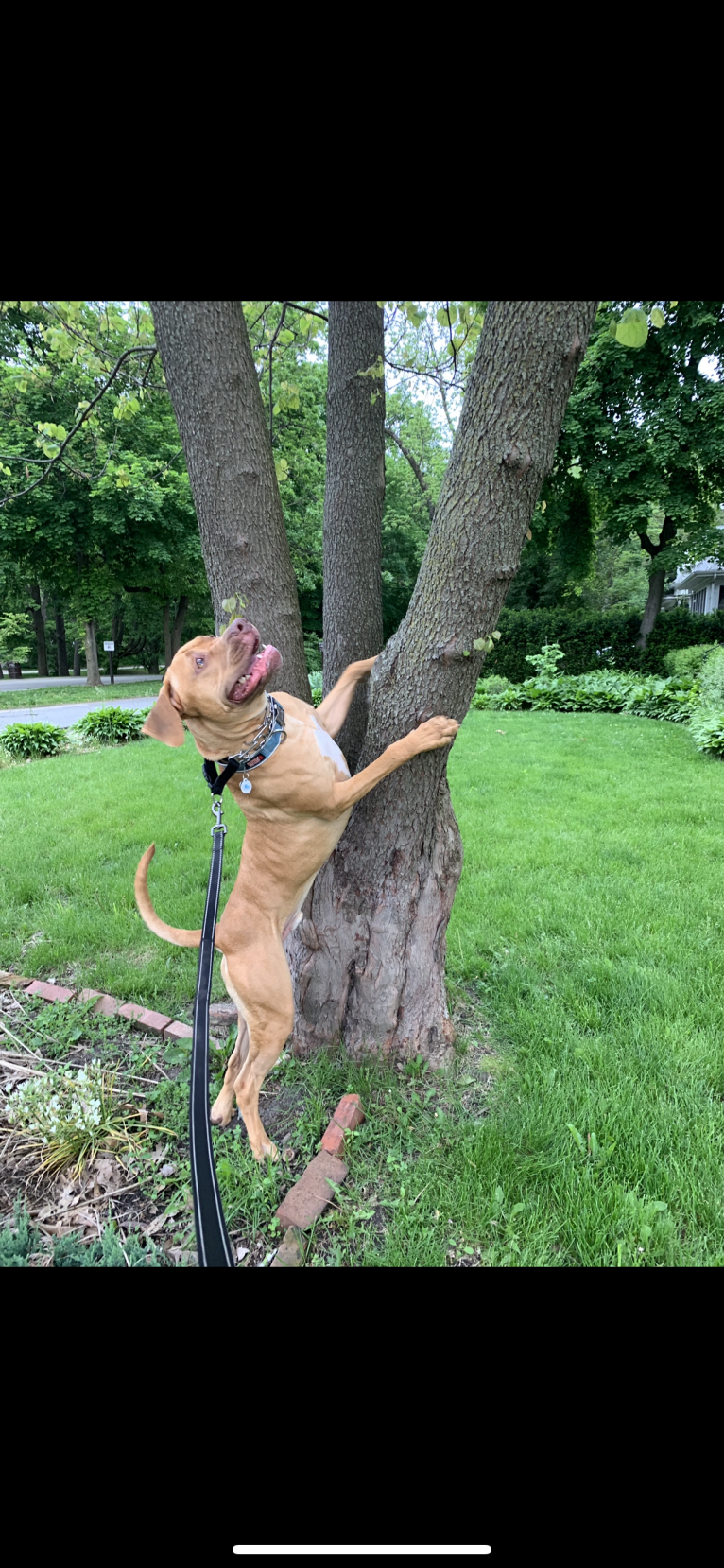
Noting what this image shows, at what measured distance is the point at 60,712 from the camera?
624 inches

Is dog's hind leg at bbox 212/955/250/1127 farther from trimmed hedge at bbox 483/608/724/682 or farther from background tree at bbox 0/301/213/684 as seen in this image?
trimmed hedge at bbox 483/608/724/682

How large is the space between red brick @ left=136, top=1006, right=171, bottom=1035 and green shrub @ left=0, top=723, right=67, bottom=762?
321 inches

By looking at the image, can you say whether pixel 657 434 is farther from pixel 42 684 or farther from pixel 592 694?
pixel 42 684

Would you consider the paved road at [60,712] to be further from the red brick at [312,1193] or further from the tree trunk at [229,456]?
the red brick at [312,1193]

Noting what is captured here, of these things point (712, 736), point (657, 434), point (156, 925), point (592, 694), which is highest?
point (657, 434)

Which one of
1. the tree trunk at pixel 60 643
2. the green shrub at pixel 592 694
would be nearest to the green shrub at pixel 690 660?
the green shrub at pixel 592 694

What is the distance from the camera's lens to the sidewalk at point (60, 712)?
549 inches

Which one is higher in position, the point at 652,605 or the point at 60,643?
the point at 60,643

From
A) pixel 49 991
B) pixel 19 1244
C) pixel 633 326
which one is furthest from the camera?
pixel 49 991

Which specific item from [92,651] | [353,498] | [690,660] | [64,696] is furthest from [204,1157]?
[92,651]

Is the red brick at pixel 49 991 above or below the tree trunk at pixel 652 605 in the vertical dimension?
below

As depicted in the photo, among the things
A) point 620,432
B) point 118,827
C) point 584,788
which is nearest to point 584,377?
point 620,432

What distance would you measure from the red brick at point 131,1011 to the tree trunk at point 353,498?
1806mm

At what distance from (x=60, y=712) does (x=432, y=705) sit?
1620 centimetres
